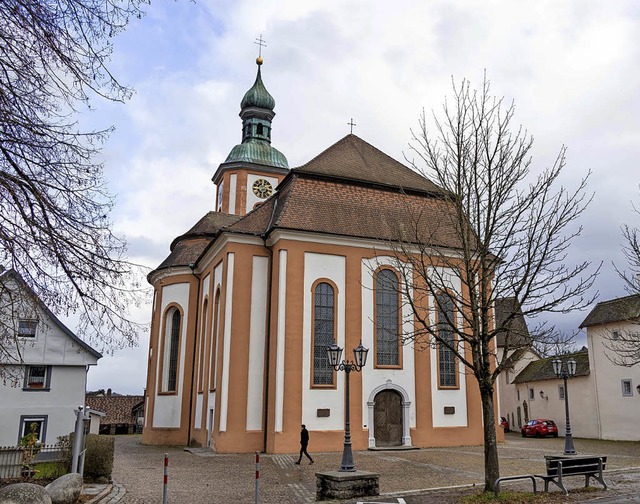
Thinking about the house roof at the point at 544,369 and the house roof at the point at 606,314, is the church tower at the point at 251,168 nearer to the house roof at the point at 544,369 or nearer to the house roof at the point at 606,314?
the house roof at the point at 606,314

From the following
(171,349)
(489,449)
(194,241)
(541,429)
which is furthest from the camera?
(541,429)

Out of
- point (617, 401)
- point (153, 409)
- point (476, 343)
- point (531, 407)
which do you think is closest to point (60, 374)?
point (153, 409)

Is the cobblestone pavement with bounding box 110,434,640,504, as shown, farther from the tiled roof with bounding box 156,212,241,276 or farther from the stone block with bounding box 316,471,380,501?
the tiled roof with bounding box 156,212,241,276

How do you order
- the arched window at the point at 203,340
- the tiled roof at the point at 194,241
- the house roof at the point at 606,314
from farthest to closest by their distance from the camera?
1. the tiled roof at the point at 194,241
2. the house roof at the point at 606,314
3. the arched window at the point at 203,340

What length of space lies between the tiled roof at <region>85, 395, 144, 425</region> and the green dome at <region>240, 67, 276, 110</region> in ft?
109

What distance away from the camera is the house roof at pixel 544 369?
34.7 meters

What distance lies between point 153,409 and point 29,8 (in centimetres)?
2637

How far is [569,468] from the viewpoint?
39.5 feet

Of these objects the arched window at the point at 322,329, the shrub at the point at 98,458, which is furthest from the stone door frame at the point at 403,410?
the shrub at the point at 98,458

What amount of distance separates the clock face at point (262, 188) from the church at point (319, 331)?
11.1 m

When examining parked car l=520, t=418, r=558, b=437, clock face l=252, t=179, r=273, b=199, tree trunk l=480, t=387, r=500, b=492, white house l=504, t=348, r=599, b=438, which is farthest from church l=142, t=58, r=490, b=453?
parked car l=520, t=418, r=558, b=437

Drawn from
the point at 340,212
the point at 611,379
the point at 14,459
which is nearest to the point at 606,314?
the point at 611,379

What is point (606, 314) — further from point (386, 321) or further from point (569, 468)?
point (569, 468)

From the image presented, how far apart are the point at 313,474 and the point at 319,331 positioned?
8.39 meters
